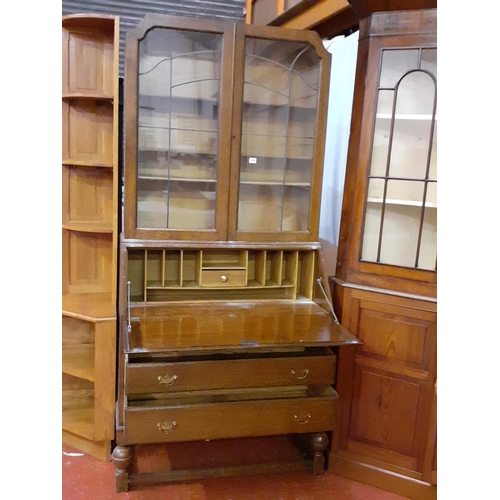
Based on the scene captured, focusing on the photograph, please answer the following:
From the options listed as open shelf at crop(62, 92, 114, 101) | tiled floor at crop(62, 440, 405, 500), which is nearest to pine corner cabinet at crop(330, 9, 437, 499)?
tiled floor at crop(62, 440, 405, 500)

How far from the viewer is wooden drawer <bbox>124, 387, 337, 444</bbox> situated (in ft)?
5.74

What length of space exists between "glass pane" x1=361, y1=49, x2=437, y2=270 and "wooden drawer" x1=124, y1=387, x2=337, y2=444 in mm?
692

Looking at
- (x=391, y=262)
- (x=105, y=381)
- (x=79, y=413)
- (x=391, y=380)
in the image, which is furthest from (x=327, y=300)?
(x=79, y=413)

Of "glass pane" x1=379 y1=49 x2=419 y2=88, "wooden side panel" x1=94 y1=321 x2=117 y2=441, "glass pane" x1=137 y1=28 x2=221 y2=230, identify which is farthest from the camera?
"wooden side panel" x1=94 y1=321 x2=117 y2=441

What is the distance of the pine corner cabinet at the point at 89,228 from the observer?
6.86ft

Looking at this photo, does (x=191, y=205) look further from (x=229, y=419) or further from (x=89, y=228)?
(x=229, y=419)

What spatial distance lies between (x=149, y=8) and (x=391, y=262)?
2.35 metres

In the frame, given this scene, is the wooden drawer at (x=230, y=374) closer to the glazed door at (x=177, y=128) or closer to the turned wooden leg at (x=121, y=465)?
the turned wooden leg at (x=121, y=465)

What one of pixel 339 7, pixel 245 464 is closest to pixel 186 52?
pixel 339 7

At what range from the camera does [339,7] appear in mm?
2162

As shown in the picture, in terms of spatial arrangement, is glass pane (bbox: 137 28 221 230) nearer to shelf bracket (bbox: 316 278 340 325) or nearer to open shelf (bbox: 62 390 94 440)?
shelf bracket (bbox: 316 278 340 325)

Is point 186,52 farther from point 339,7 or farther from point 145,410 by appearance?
point 145,410

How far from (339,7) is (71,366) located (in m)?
2.11

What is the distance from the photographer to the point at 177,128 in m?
2.05
